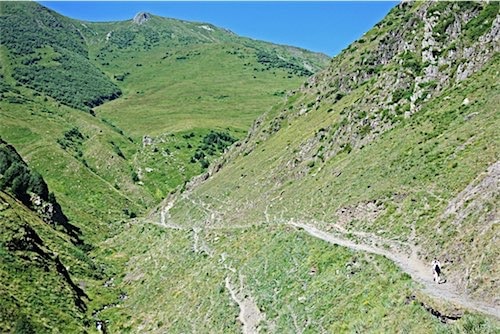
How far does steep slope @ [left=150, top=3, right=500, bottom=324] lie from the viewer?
34.4 m

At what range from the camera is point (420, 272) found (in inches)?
1211

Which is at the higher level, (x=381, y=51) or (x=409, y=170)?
(x=381, y=51)

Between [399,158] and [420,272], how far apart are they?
2440cm

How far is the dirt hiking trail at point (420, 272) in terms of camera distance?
2373cm

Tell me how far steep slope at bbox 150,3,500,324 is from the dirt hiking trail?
22.3 inches

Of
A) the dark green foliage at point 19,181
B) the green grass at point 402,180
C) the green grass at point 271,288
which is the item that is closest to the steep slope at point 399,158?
the green grass at point 402,180

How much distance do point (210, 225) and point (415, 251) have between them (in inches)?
1844

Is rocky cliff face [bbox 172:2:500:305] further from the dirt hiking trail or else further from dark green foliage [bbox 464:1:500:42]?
the dirt hiking trail

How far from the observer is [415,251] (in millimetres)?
34844

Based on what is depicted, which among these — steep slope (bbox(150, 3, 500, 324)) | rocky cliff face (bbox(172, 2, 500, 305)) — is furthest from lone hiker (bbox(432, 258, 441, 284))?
rocky cliff face (bbox(172, 2, 500, 305))

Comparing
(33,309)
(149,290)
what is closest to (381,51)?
(149,290)

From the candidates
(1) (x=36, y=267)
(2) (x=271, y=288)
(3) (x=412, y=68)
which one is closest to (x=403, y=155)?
(2) (x=271, y=288)

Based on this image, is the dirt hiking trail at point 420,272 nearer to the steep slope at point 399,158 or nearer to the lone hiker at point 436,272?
the lone hiker at point 436,272

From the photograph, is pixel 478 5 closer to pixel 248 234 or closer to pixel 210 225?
pixel 248 234
